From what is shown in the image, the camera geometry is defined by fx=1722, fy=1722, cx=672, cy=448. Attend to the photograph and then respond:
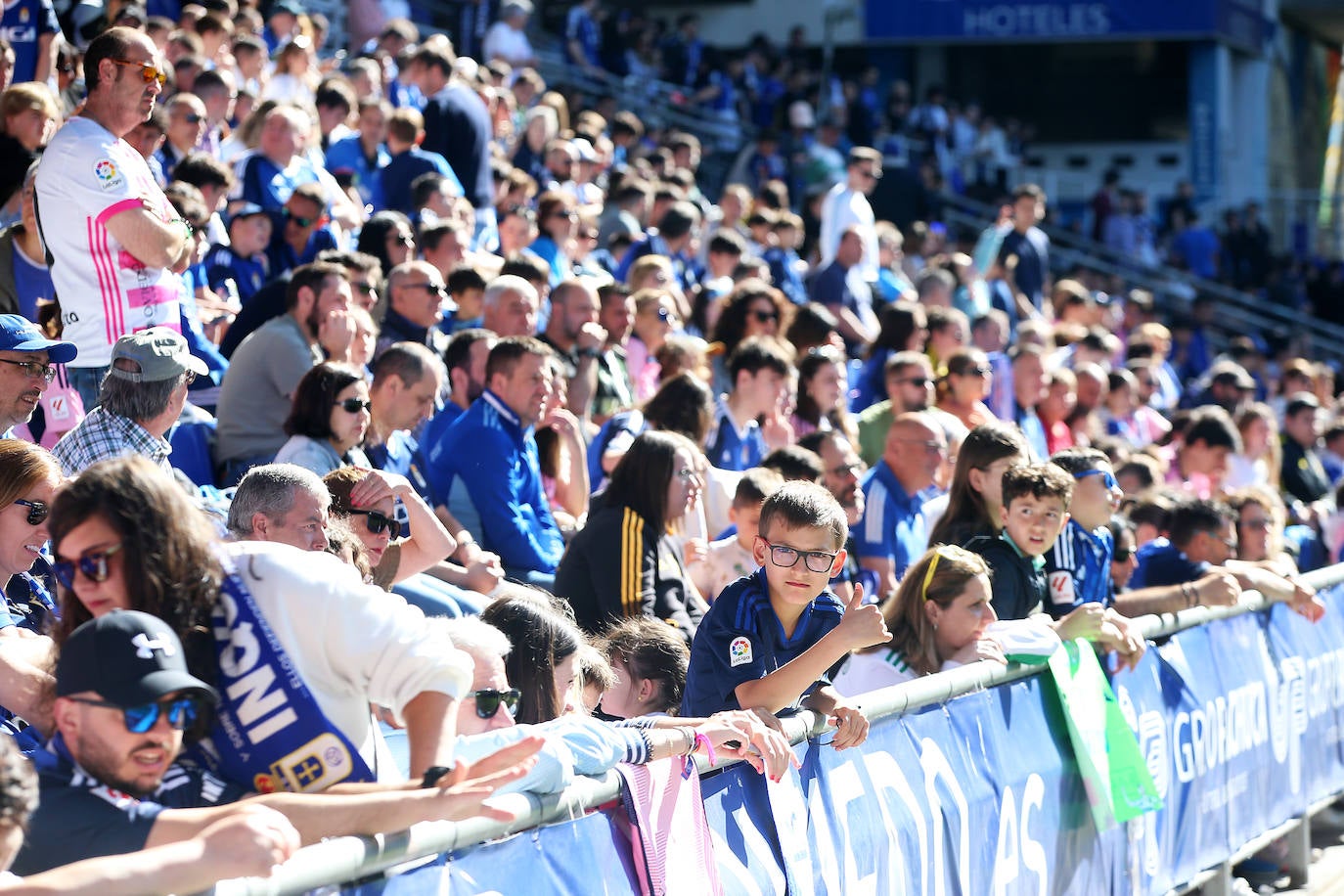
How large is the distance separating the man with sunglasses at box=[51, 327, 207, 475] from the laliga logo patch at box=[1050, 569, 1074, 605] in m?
3.23

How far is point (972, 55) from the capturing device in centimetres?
3114

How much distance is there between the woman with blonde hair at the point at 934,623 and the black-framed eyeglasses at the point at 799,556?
111 centimetres

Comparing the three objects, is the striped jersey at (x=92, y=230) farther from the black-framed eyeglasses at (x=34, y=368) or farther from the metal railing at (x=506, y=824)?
the metal railing at (x=506, y=824)

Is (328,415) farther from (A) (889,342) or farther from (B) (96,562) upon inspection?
(A) (889,342)

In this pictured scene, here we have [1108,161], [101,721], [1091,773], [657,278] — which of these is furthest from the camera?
[1108,161]

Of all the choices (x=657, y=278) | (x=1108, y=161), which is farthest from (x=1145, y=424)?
(x=1108, y=161)

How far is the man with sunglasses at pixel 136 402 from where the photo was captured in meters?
4.79

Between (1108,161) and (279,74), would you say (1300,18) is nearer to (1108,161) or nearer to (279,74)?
(1108,161)

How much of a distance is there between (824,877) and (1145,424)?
8860 millimetres

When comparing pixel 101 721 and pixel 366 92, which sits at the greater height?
pixel 366 92

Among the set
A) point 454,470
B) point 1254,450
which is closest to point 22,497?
point 454,470

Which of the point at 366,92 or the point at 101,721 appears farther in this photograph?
the point at 366,92

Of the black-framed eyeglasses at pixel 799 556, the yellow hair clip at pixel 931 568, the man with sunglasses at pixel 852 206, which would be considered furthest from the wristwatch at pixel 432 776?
the man with sunglasses at pixel 852 206

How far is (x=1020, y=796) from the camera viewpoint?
526cm
